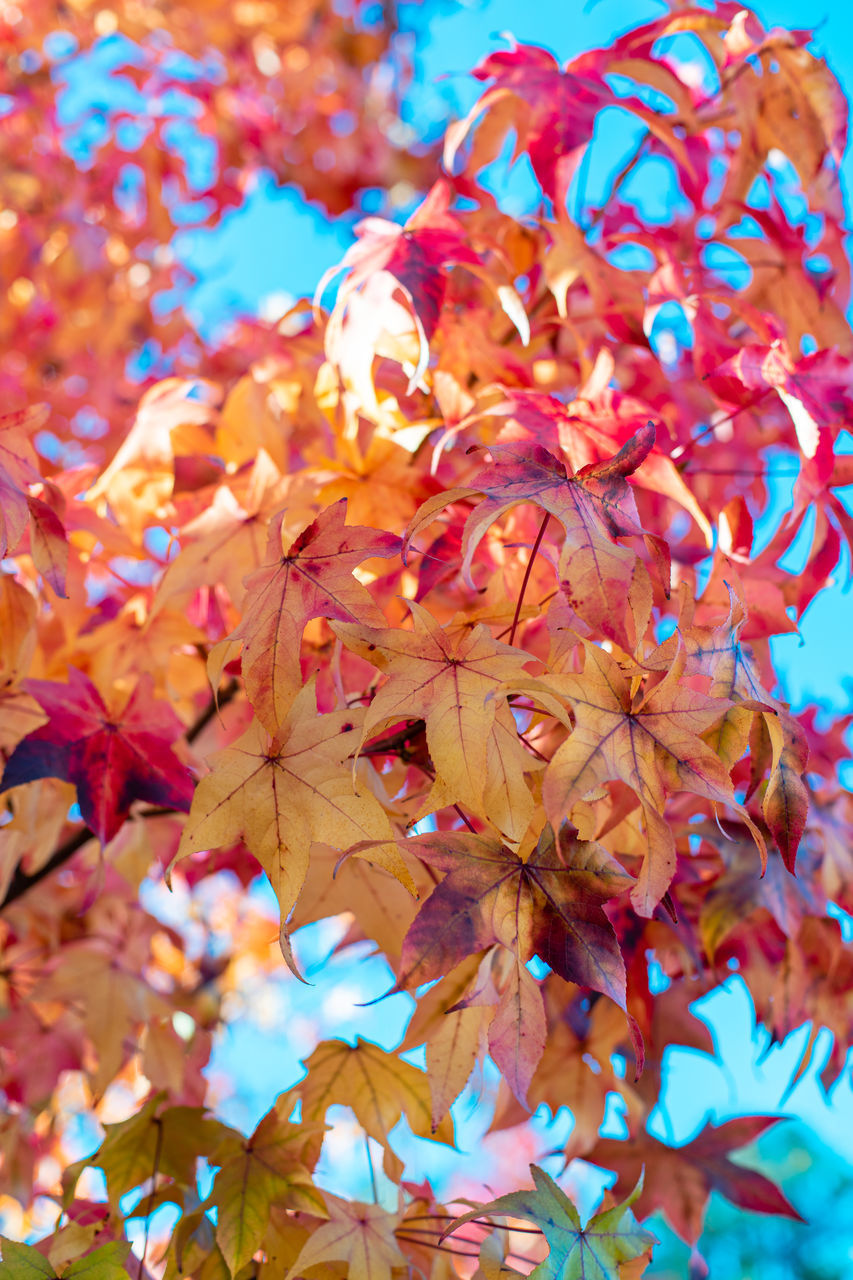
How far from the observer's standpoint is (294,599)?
668 millimetres

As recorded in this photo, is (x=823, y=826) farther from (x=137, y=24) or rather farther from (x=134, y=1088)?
(x=137, y=24)

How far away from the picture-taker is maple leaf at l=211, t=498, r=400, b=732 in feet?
2.14

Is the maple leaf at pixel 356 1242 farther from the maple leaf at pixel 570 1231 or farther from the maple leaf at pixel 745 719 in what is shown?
the maple leaf at pixel 745 719

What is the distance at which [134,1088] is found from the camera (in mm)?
2658

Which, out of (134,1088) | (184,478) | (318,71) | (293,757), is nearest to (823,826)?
(293,757)

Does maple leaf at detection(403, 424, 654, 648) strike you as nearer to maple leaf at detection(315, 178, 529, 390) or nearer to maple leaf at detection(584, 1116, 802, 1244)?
maple leaf at detection(315, 178, 529, 390)

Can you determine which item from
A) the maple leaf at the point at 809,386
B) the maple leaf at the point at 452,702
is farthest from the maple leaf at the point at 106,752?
the maple leaf at the point at 809,386

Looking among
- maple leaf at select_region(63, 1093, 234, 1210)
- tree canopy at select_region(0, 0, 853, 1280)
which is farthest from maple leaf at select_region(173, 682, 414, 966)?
maple leaf at select_region(63, 1093, 234, 1210)

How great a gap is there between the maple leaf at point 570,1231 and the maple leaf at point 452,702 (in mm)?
279

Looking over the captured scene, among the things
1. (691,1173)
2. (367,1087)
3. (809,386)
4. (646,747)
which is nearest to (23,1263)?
(367,1087)

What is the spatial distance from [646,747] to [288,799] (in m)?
0.25

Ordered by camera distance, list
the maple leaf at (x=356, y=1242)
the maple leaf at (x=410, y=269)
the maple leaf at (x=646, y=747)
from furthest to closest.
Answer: the maple leaf at (x=410, y=269), the maple leaf at (x=356, y=1242), the maple leaf at (x=646, y=747)

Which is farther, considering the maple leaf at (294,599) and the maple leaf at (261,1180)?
the maple leaf at (261,1180)

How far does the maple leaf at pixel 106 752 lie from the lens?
811mm
